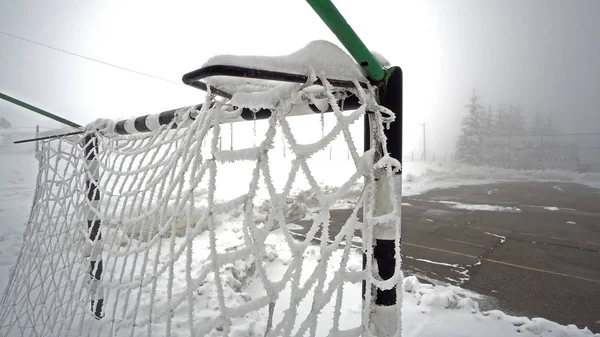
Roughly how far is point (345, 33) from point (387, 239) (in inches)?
29.1

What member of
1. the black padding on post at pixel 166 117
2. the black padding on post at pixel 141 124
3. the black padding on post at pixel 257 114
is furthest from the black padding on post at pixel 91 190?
the black padding on post at pixel 257 114

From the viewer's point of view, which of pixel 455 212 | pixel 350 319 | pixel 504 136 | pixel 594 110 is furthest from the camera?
pixel 594 110

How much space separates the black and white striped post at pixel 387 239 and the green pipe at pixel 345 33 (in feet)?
0.30

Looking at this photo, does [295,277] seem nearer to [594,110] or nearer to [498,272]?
[498,272]

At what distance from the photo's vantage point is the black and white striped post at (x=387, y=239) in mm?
984

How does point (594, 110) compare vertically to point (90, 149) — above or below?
above

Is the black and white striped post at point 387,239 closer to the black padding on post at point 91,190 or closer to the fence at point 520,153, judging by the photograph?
the black padding on post at point 91,190

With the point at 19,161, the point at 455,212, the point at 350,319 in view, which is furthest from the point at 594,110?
the point at 19,161

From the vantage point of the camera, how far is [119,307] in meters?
2.62

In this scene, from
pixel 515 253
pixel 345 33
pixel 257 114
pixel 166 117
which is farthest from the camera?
pixel 515 253

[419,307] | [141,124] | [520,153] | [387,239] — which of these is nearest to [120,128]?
[141,124]

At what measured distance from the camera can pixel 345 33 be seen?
2.53 ft

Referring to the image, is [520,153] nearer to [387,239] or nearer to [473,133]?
[473,133]

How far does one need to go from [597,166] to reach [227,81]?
37.5 m
